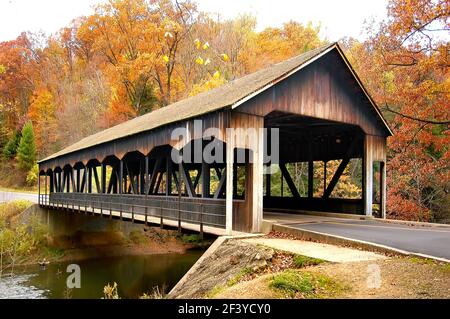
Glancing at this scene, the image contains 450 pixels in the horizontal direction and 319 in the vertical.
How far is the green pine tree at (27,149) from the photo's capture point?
46.7 meters

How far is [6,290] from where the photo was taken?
18766mm

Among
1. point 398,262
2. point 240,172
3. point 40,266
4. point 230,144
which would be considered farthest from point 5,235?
point 398,262

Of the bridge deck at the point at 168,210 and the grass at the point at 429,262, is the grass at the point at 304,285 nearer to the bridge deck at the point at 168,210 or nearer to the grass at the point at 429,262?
the grass at the point at 429,262

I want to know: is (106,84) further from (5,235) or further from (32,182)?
(5,235)

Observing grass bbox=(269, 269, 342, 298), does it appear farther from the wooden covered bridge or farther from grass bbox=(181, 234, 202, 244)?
grass bbox=(181, 234, 202, 244)

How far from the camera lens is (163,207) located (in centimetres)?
1449

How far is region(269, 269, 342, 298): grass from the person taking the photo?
642 cm

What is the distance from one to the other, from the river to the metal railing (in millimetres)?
3507

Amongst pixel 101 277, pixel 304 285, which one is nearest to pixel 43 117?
pixel 101 277

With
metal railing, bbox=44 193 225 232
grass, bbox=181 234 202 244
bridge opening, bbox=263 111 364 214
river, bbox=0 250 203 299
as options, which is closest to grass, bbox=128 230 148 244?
river, bbox=0 250 203 299

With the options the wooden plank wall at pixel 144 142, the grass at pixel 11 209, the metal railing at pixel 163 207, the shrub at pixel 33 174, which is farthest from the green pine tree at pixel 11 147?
the metal railing at pixel 163 207
